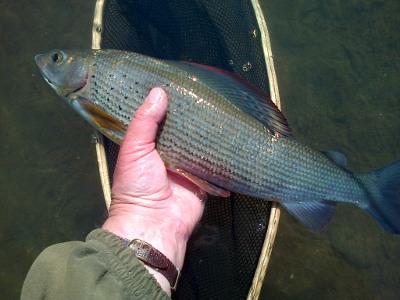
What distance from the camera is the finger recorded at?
2076 mm

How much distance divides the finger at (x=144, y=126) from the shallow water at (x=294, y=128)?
163cm

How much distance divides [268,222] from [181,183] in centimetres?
66

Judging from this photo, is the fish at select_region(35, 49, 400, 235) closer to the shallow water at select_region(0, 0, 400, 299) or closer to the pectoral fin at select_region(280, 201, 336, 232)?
the pectoral fin at select_region(280, 201, 336, 232)

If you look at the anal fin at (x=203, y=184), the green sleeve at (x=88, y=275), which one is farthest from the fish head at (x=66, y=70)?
the green sleeve at (x=88, y=275)

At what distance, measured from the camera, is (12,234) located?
340 centimetres

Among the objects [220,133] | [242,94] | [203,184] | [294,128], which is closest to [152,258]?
[203,184]

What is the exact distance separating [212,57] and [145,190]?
1.36 meters

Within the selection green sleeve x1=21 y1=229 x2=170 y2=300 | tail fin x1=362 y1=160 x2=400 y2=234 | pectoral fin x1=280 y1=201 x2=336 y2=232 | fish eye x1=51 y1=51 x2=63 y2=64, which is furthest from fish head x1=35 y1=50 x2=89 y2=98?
tail fin x1=362 y1=160 x2=400 y2=234

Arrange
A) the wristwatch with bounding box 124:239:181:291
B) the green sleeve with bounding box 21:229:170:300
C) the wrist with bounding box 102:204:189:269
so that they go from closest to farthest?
the green sleeve with bounding box 21:229:170:300
the wristwatch with bounding box 124:239:181:291
the wrist with bounding box 102:204:189:269

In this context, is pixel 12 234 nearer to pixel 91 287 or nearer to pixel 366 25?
pixel 91 287

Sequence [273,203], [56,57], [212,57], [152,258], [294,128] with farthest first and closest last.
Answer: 1. [294,128]
2. [212,57]
3. [273,203]
4. [56,57]
5. [152,258]

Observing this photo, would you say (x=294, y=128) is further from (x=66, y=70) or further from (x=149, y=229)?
(x=66, y=70)

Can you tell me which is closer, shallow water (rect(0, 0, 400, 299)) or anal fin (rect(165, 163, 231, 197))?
anal fin (rect(165, 163, 231, 197))

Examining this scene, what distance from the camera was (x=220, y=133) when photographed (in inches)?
87.0
